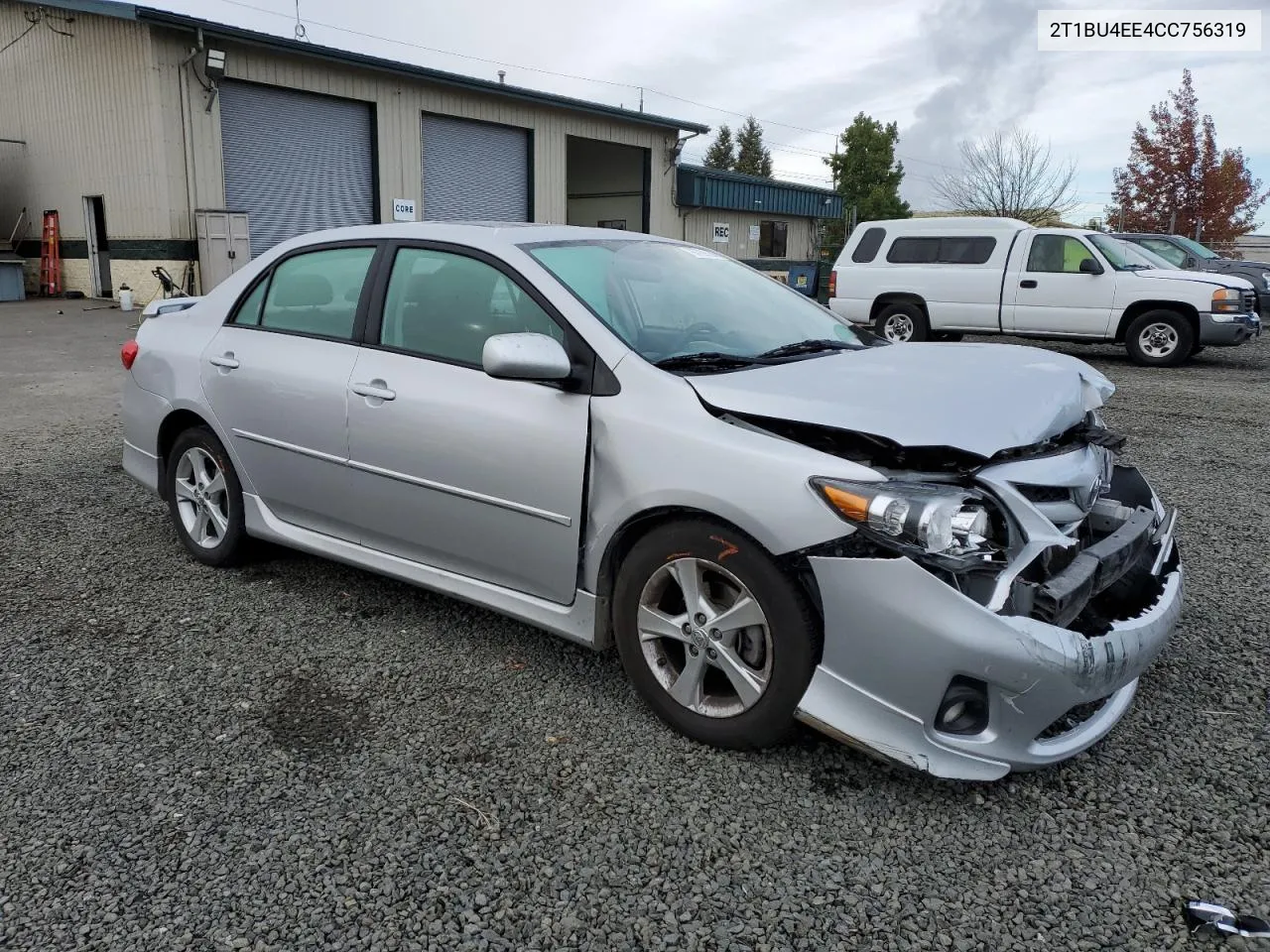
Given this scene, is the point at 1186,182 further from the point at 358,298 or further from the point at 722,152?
the point at 722,152

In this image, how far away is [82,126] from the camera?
19438 mm

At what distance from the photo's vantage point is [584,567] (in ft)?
10.1

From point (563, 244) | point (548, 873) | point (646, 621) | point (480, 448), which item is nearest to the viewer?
point (548, 873)

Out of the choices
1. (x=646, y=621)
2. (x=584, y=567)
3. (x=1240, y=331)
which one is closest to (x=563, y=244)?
(x=584, y=567)

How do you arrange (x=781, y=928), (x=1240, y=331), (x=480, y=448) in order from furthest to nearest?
(x=1240, y=331) → (x=480, y=448) → (x=781, y=928)

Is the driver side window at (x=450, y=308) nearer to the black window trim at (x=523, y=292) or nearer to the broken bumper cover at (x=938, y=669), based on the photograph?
the black window trim at (x=523, y=292)

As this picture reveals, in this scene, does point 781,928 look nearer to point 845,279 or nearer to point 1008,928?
point 1008,928

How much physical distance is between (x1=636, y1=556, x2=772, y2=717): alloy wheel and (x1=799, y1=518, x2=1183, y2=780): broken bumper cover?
0.21m

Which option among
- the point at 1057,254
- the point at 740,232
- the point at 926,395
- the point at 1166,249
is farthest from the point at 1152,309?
the point at 740,232

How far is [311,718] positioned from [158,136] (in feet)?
57.2

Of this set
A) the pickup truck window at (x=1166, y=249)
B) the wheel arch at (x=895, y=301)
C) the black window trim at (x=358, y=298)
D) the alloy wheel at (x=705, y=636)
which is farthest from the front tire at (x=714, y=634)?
the pickup truck window at (x=1166, y=249)

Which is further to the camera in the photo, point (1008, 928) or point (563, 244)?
point (563, 244)

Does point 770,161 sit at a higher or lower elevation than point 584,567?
higher

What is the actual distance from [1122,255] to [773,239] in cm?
2194
